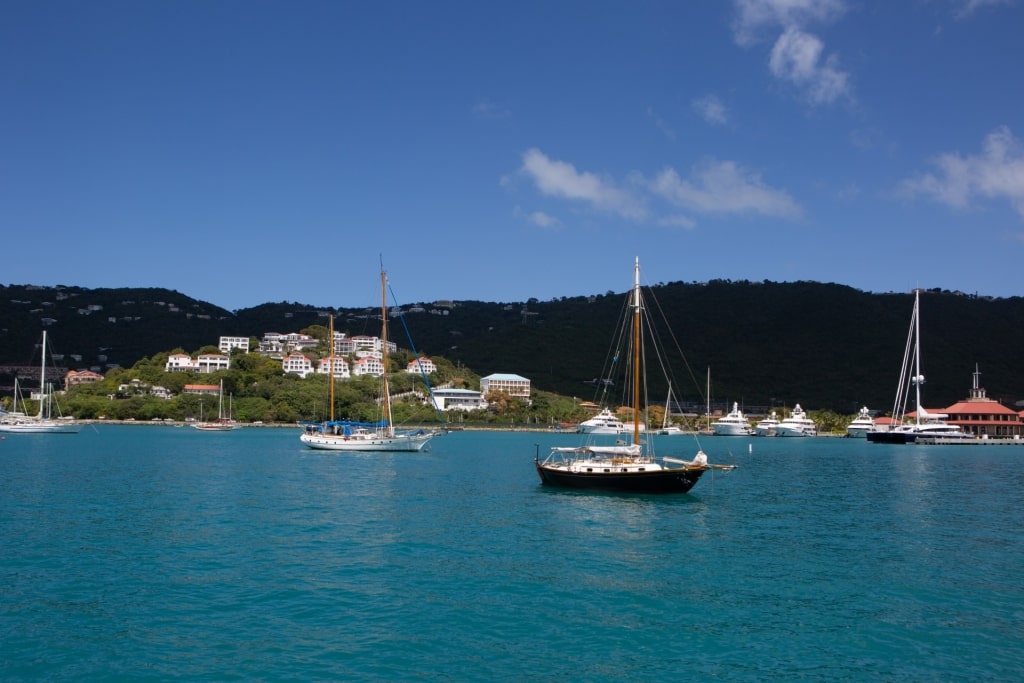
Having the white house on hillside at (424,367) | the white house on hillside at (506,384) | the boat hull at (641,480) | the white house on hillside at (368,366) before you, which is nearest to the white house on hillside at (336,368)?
the white house on hillside at (368,366)

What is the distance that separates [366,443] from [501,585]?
48129mm

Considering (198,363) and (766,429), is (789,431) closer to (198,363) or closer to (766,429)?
(766,429)

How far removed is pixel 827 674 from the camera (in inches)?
523

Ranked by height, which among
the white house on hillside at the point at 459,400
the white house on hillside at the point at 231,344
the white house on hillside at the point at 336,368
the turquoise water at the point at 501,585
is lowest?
the turquoise water at the point at 501,585

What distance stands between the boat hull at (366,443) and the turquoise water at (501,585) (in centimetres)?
2736

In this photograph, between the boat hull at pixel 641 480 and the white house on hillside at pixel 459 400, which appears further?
the white house on hillside at pixel 459 400

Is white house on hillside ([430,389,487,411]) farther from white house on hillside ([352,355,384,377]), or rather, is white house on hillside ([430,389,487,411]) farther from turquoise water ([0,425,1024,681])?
turquoise water ([0,425,1024,681])

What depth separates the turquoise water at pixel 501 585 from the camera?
541 inches

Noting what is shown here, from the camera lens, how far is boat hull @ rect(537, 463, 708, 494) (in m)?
35.1

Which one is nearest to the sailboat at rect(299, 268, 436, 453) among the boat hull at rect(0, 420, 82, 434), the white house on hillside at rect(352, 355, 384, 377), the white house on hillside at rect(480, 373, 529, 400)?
the boat hull at rect(0, 420, 82, 434)

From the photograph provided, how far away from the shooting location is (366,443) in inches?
2576

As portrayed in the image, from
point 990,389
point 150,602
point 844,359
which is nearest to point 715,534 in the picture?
point 150,602

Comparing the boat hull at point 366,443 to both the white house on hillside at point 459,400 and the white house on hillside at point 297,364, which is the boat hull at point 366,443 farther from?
the white house on hillside at point 297,364

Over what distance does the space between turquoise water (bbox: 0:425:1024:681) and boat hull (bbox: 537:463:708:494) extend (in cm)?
63
